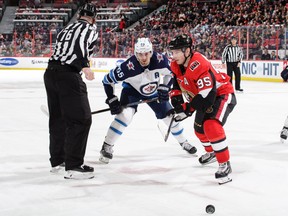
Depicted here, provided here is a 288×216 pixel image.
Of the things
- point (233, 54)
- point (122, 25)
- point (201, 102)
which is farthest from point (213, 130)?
point (122, 25)

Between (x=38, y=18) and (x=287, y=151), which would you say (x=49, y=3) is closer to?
(x=38, y=18)

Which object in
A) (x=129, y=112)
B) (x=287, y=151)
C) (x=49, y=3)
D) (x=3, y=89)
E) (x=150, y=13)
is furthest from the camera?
(x=49, y=3)

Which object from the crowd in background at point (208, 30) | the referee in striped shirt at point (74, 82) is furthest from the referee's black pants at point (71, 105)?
the crowd in background at point (208, 30)

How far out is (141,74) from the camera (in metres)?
4.68

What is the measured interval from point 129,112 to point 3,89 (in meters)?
8.24

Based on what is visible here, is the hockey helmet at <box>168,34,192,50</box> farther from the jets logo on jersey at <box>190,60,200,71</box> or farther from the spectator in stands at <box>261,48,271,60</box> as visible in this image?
the spectator in stands at <box>261,48,271,60</box>

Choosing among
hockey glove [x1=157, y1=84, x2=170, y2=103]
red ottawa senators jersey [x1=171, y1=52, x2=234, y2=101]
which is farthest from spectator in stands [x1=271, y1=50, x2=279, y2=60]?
red ottawa senators jersey [x1=171, y1=52, x2=234, y2=101]

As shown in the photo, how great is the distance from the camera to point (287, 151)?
515 cm

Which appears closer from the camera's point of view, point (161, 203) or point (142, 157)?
point (161, 203)

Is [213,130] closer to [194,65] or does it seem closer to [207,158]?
[194,65]

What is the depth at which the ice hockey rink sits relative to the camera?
3250 mm

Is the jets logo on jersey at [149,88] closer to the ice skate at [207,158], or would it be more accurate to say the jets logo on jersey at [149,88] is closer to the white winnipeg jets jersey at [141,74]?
the white winnipeg jets jersey at [141,74]

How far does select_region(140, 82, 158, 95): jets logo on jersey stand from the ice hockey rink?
0.57 metres

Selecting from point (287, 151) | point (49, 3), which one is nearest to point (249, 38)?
point (287, 151)
